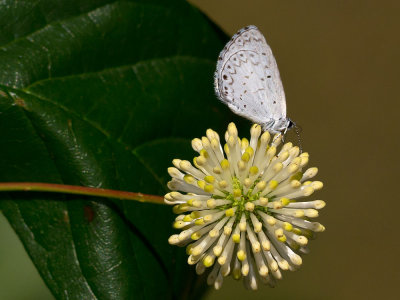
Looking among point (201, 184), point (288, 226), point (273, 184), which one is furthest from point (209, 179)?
point (288, 226)

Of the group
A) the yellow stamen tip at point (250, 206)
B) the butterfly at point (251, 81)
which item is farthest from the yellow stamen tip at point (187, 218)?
the butterfly at point (251, 81)

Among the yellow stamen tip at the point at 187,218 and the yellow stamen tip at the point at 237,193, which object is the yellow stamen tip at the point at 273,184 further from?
the yellow stamen tip at the point at 187,218

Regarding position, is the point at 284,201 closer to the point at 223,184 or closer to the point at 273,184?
the point at 273,184

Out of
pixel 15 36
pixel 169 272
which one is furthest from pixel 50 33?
pixel 169 272

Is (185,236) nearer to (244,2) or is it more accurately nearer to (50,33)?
(50,33)

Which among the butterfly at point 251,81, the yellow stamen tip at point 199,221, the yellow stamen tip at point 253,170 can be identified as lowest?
the yellow stamen tip at point 199,221
